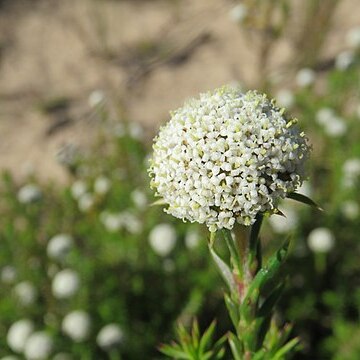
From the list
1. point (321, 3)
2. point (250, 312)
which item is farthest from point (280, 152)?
point (321, 3)

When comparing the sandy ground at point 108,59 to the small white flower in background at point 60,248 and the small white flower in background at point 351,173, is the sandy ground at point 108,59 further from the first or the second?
the small white flower in background at point 351,173

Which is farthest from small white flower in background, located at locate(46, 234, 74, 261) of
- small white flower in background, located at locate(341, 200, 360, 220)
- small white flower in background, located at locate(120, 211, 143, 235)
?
small white flower in background, located at locate(341, 200, 360, 220)

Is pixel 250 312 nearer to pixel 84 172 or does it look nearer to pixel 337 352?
pixel 337 352

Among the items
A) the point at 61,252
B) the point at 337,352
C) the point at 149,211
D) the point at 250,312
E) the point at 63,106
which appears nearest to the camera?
the point at 250,312

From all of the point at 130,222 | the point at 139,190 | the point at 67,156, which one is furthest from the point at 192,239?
the point at 67,156

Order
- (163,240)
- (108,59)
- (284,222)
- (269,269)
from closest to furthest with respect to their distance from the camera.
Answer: (269,269)
(163,240)
(284,222)
(108,59)

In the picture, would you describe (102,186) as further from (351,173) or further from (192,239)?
(351,173)

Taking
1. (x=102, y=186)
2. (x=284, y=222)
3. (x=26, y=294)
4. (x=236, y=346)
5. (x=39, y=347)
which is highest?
(x=102, y=186)
